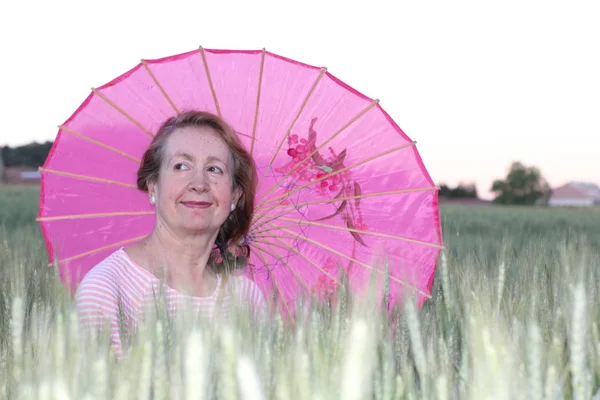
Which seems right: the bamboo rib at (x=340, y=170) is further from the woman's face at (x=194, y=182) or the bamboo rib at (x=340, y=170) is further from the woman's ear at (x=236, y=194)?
the woman's face at (x=194, y=182)

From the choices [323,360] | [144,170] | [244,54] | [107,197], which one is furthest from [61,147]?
[323,360]

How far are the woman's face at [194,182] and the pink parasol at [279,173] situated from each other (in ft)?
0.78

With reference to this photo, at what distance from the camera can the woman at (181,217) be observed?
2.04 meters

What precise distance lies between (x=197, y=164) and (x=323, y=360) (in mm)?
1150

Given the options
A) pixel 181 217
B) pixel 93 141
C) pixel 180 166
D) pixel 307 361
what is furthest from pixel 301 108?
pixel 307 361

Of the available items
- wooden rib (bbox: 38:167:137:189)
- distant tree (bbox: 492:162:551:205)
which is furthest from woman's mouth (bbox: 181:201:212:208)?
distant tree (bbox: 492:162:551:205)

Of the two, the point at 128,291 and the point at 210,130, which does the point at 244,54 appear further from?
the point at 128,291

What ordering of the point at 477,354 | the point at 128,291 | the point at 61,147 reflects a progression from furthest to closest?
1. the point at 61,147
2. the point at 128,291
3. the point at 477,354

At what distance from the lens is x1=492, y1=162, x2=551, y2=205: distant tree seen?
1849 inches

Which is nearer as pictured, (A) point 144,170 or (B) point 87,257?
(A) point 144,170

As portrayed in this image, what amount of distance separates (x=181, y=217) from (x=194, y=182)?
119 mm

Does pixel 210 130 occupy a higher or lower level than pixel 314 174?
higher

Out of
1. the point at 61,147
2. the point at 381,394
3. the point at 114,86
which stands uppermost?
the point at 114,86

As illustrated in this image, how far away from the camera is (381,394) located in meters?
1.16
